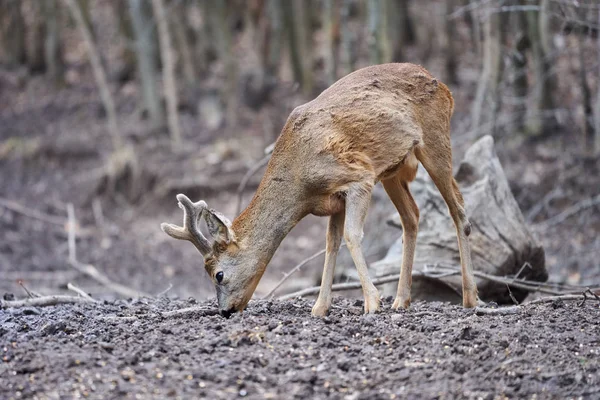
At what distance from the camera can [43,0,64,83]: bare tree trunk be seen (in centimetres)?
2466

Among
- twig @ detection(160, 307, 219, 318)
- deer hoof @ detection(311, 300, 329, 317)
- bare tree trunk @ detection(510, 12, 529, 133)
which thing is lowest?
deer hoof @ detection(311, 300, 329, 317)

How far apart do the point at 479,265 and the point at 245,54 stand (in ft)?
62.4

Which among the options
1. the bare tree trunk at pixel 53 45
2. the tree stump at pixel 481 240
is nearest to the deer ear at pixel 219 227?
the tree stump at pixel 481 240

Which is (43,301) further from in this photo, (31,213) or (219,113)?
(219,113)

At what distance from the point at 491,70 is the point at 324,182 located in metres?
6.62

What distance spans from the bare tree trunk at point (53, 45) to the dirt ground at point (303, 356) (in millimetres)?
20423

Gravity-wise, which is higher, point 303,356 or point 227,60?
point 227,60

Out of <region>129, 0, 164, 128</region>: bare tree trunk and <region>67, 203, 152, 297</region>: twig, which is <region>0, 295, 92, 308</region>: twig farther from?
<region>129, 0, 164, 128</region>: bare tree trunk

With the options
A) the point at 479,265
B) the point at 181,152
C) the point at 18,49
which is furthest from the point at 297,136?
the point at 18,49

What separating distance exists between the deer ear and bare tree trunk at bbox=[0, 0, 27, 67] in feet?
77.3

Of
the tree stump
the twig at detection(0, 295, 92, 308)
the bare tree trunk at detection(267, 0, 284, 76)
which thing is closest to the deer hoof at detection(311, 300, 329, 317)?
the tree stump

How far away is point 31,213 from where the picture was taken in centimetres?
1684

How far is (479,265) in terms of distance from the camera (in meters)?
8.29

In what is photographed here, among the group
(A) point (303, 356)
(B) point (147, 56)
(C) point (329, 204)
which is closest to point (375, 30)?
(C) point (329, 204)
